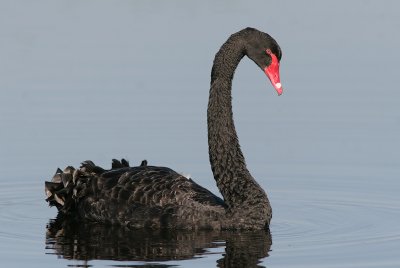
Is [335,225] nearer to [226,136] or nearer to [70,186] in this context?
[226,136]

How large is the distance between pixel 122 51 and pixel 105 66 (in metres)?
0.69

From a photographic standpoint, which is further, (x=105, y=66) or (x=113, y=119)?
(x=105, y=66)

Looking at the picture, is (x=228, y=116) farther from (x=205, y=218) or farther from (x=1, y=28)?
(x=1, y=28)

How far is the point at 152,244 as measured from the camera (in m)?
10.1

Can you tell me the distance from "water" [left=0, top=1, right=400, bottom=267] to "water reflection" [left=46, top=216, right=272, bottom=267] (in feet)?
0.07

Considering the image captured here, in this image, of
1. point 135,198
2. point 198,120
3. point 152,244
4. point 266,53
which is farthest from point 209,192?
point 198,120

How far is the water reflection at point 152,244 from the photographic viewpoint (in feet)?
31.4

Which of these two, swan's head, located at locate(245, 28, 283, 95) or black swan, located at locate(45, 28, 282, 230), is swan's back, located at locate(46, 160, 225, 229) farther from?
swan's head, located at locate(245, 28, 283, 95)

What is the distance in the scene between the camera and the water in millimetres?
10008

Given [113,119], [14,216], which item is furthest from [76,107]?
[14,216]

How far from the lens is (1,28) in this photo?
1762cm

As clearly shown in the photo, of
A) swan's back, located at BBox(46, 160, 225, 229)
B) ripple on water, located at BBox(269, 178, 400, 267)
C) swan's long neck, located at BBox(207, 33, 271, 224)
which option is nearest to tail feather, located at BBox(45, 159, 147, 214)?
swan's back, located at BBox(46, 160, 225, 229)

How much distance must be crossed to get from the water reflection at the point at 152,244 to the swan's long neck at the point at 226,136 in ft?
1.42

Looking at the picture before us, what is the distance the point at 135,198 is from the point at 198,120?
3514 millimetres
